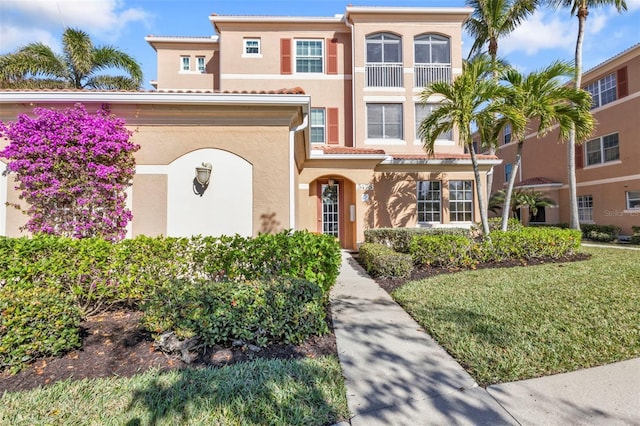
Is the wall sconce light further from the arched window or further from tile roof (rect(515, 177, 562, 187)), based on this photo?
tile roof (rect(515, 177, 562, 187))

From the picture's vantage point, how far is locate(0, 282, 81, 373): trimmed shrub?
3.09m

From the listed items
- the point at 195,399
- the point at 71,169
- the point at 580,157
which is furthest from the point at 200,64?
the point at 580,157

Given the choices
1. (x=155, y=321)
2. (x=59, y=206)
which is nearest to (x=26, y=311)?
(x=155, y=321)

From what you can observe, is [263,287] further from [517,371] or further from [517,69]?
[517,69]

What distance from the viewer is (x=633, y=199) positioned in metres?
15.9

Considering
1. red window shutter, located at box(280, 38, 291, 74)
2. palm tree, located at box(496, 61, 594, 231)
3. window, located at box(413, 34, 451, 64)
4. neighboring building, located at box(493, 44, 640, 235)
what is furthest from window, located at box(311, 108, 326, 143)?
neighboring building, located at box(493, 44, 640, 235)

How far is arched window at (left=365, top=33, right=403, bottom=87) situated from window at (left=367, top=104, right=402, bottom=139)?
1116mm

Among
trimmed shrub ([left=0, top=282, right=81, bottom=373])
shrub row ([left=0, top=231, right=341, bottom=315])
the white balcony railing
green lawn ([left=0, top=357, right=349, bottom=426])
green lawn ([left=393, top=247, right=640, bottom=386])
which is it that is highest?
the white balcony railing

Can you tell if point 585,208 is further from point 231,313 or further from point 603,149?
point 231,313

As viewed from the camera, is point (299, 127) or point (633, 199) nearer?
point (299, 127)

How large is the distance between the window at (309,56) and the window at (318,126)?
2.29 meters

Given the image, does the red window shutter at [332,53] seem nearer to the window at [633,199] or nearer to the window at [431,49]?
the window at [431,49]

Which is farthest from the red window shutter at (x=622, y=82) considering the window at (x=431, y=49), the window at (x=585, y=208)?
the window at (x=431, y=49)

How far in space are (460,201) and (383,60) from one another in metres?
7.80
